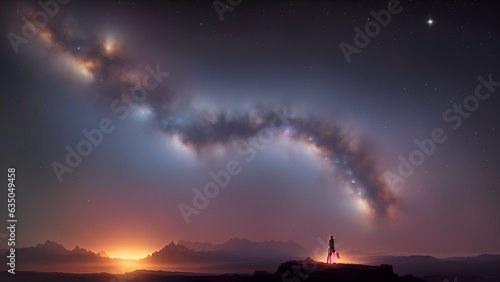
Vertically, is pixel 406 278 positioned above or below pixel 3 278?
above

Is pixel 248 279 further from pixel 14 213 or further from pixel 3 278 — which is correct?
pixel 3 278

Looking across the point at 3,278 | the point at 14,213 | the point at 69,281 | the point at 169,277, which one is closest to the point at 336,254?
the point at 14,213

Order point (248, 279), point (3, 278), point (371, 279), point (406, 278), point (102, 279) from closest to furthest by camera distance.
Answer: point (371, 279), point (406, 278), point (248, 279), point (102, 279), point (3, 278)

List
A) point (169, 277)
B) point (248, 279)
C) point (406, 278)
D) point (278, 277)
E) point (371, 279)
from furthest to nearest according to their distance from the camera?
1. point (169, 277)
2. point (248, 279)
3. point (278, 277)
4. point (406, 278)
5. point (371, 279)

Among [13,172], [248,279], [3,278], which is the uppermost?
[13,172]

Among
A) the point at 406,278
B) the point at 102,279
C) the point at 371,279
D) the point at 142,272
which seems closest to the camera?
the point at 371,279

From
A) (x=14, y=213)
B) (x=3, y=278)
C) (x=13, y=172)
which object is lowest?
(x=3, y=278)

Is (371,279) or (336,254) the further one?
(336,254)

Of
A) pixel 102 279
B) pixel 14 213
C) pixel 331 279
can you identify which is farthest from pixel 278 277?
pixel 102 279

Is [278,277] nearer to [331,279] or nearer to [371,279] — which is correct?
[331,279]
